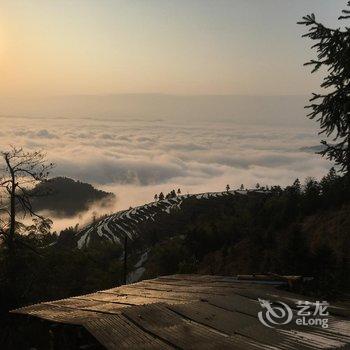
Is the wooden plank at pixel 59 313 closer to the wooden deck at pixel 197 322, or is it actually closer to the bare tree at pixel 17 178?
the wooden deck at pixel 197 322

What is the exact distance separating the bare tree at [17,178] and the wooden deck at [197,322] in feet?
50.3

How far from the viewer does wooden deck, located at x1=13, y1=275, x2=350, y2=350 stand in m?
6.79

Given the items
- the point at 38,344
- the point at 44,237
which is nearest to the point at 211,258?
the point at 44,237

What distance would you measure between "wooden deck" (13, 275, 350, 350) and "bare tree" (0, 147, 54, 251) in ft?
50.3

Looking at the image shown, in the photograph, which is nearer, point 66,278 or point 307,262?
point 307,262

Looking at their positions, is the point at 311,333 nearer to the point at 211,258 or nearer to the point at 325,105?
the point at 325,105

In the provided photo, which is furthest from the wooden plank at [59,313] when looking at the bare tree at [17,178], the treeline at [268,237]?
the treeline at [268,237]

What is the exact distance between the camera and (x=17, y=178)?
83.9 ft

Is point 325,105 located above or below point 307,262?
above

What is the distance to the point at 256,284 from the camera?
12828 mm

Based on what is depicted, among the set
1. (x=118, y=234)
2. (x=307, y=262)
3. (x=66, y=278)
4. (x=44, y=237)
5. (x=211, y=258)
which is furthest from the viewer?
(x=118, y=234)

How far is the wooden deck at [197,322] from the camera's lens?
6788 mm

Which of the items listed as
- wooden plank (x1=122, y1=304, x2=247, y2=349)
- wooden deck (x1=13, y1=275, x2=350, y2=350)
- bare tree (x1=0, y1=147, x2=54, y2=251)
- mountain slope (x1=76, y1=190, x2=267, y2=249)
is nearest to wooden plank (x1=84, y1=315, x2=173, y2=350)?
wooden deck (x1=13, y1=275, x2=350, y2=350)

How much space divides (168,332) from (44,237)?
23803 mm
